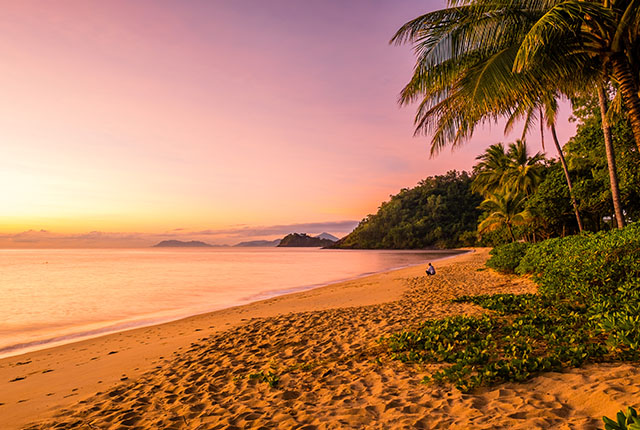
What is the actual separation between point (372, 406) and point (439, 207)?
106 metres

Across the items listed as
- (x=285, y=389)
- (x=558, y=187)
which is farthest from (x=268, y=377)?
(x=558, y=187)

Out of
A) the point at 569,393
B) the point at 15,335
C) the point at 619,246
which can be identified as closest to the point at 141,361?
the point at 569,393

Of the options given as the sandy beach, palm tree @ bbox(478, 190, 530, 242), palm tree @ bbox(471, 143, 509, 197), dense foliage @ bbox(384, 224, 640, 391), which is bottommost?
→ the sandy beach

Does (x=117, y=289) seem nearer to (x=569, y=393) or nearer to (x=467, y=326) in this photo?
(x=467, y=326)

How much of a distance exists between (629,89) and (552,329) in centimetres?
549

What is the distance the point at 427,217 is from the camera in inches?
4181

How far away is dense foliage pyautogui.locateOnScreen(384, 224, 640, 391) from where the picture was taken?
3721 millimetres

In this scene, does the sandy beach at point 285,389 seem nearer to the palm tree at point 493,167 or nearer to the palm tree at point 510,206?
the palm tree at point 510,206

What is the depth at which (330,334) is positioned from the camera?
21.5 feet

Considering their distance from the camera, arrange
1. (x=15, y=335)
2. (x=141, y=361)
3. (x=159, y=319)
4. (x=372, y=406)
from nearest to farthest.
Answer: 1. (x=372, y=406)
2. (x=141, y=361)
3. (x=15, y=335)
4. (x=159, y=319)

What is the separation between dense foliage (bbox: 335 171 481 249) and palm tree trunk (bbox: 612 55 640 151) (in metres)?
86.8

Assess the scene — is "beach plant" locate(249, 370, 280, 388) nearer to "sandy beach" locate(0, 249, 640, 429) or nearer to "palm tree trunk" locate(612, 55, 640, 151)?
"sandy beach" locate(0, 249, 640, 429)

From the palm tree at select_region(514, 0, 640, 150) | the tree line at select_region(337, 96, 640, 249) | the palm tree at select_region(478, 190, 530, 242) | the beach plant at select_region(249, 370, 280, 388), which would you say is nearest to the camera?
the beach plant at select_region(249, 370, 280, 388)

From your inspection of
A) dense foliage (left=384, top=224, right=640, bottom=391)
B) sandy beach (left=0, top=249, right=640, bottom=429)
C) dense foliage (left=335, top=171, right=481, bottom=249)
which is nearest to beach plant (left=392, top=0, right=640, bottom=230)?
dense foliage (left=384, top=224, right=640, bottom=391)
